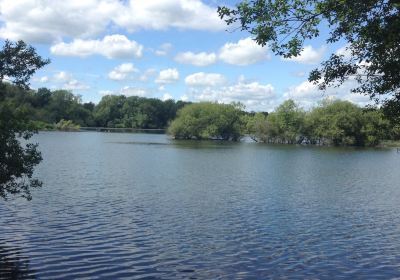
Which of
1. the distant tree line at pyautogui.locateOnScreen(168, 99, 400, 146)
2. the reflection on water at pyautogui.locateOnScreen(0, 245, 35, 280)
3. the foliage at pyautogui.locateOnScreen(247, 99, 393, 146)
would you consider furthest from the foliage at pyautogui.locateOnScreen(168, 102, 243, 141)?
the reflection on water at pyautogui.locateOnScreen(0, 245, 35, 280)

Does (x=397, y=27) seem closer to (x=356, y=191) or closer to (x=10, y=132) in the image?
(x=10, y=132)

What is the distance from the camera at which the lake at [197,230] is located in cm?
1869

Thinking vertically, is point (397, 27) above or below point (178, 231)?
above

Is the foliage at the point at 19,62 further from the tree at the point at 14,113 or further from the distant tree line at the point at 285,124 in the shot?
the distant tree line at the point at 285,124

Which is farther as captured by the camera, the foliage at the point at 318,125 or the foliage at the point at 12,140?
the foliage at the point at 318,125

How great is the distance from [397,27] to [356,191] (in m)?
35.1

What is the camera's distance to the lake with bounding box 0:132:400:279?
18.7 meters

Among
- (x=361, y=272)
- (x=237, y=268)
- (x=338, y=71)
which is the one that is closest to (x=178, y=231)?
(x=237, y=268)

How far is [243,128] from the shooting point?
174 meters

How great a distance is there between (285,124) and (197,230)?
459 ft

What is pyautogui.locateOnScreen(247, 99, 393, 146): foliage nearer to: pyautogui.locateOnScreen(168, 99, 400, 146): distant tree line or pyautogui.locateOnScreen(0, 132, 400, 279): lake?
pyautogui.locateOnScreen(168, 99, 400, 146): distant tree line

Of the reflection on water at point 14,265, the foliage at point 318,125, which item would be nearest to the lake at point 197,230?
the reflection on water at point 14,265

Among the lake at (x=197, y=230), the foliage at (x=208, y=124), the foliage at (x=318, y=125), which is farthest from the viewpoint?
the foliage at (x=208, y=124)

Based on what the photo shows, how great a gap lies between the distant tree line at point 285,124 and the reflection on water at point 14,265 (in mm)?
135181
